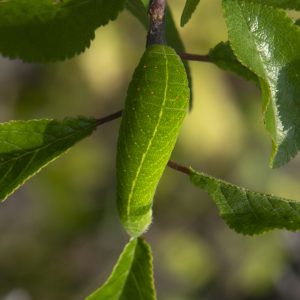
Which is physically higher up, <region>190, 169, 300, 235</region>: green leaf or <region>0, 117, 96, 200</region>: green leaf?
<region>190, 169, 300, 235</region>: green leaf

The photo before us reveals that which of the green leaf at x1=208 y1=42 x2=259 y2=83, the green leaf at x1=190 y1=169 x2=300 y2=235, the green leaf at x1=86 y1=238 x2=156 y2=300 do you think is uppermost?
the green leaf at x1=208 y1=42 x2=259 y2=83

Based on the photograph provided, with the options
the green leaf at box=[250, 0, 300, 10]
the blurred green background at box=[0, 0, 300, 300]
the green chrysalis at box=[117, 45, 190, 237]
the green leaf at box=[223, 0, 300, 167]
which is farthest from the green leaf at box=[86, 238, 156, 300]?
the blurred green background at box=[0, 0, 300, 300]

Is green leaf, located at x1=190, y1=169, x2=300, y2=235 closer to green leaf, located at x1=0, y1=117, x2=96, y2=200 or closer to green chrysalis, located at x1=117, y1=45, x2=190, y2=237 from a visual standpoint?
green chrysalis, located at x1=117, y1=45, x2=190, y2=237

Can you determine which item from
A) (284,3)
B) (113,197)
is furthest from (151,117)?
(113,197)

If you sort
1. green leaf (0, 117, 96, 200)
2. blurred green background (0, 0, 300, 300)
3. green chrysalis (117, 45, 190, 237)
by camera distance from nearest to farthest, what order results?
green chrysalis (117, 45, 190, 237) → green leaf (0, 117, 96, 200) → blurred green background (0, 0, 300, 300)

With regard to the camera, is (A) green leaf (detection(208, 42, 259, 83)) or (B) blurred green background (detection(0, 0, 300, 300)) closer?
(A) green leaf (detection(208, 42, 259, 83))

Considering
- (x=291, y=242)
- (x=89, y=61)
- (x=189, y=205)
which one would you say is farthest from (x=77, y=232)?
(x=291, y=242)

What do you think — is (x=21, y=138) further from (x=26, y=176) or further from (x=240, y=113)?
(x=240, y=113)
